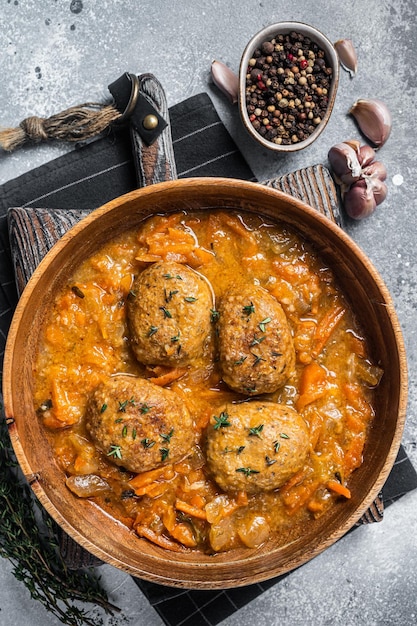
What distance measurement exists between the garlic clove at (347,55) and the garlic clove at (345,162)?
21.8 inches

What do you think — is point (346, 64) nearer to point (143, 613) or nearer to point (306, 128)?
point (306, 128)

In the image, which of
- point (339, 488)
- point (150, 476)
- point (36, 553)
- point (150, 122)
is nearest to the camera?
point (150, 476)

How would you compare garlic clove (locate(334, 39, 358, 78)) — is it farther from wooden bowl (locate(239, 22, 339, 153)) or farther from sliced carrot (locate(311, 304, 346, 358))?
sliced carrot (locate(311, 304, 346, 358))

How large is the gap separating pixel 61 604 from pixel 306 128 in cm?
353

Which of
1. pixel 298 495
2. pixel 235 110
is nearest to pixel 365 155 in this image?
pixel 235 110

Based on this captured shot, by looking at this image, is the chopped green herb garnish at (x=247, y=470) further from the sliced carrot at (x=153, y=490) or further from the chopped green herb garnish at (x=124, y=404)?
the chopped green herb garnish at (x=124, y=404)

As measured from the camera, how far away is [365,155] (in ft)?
14.3

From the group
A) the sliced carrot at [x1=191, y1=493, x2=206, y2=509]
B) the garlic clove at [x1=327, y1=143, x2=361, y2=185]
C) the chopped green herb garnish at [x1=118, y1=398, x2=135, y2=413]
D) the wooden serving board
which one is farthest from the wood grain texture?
the sliced carrot at [x1=191, y1=493, x2=206, y2=509]

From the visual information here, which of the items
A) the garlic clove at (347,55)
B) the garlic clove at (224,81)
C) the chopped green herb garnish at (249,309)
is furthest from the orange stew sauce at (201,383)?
the garlic clove at (347,55)

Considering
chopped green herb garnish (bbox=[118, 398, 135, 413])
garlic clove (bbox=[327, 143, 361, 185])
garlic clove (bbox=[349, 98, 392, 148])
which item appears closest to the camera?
chopped green herb garnish (bbox=[118, 398, 135, 413])

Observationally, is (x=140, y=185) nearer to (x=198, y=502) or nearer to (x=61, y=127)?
(x=61, y=127)

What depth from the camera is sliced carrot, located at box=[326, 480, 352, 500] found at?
368cm

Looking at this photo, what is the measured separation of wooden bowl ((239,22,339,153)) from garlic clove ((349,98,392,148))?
0.96ft

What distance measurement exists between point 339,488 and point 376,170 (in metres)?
2.06
